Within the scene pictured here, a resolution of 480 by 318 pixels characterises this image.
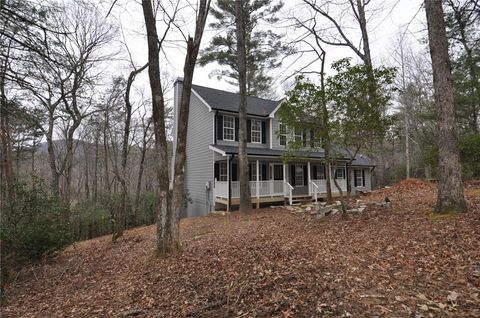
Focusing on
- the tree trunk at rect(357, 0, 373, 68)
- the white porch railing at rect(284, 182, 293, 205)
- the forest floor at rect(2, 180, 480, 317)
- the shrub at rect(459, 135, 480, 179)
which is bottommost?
the forest floor at rect(2, 180, 480, 317)

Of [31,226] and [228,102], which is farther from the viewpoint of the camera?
[228,102]

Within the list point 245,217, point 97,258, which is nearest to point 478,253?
point 245,217

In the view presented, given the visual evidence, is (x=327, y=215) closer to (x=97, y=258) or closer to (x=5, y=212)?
(x=97, y=258)

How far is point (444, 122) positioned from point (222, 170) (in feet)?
34.9

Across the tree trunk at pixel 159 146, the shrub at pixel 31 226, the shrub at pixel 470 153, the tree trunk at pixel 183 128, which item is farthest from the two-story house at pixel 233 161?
the shrub at pixel 31 226

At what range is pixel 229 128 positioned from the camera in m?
14.9

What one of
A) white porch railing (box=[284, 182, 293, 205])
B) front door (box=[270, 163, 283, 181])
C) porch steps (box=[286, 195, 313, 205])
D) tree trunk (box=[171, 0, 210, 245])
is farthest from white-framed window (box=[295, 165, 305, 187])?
tree trunk (box=[171, 0, 210, 245])

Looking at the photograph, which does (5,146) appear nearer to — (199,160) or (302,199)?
(199,160)

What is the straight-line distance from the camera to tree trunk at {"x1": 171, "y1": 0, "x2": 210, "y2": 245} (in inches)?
220

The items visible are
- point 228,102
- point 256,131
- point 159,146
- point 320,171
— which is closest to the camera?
point 159,146

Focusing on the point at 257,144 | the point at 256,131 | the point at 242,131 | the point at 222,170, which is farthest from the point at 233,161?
the point at 242,131

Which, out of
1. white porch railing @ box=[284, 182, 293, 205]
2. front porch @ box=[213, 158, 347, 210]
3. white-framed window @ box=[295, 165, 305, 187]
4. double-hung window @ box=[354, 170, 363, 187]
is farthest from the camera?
double-hung window @ box=[354, 170, 363, 187]

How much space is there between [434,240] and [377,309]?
2534 millimetres

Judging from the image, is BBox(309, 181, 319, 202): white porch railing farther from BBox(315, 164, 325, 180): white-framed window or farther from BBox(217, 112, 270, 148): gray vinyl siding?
BBox(217, 112, 270, 148): gray vinyl siding
